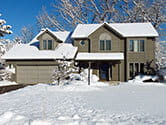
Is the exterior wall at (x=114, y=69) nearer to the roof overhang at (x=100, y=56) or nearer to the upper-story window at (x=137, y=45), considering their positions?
A: the roof overhang at (x=100, y=56)

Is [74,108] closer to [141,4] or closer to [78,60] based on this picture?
[78,60]

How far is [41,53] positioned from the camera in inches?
770

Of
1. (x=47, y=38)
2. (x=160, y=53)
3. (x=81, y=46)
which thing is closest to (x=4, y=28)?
(x=47, y=38)

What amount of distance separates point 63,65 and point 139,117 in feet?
33.1

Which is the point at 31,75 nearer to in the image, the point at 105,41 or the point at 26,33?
the point at 105,41

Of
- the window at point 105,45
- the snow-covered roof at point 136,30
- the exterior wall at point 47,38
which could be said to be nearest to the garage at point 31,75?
the exterior wall at point 47,38

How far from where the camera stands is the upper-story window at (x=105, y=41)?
2038 centimetres

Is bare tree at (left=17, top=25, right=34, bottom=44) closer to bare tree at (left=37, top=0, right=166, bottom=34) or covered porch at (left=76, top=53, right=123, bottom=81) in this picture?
bare tree at (left=37, top=0, right=166, bottom=34)

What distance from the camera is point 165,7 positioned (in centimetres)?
2797

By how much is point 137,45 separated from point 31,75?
11685 mm

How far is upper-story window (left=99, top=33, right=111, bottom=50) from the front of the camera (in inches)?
802

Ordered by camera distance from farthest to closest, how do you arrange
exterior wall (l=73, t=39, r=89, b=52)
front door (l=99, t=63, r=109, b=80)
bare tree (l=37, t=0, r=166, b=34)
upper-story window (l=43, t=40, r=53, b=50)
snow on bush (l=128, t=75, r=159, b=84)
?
bare tree (l=37, t=0, r=166, b=34)
exterior wall (l=73, t=39, r=89, b=52)
upper-story window (l=43, t=40, r=53, b=50)
front door (l=99, t=63, r=109, b=80)
snow on bush (l=128, t=75, r=159, b=84)

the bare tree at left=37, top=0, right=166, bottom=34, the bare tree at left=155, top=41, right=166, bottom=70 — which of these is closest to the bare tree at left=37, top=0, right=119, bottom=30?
the bare tree at left=37, top=0, right=166, bottom=34

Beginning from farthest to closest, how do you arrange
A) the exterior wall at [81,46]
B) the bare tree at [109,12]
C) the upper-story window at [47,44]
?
the bare tree at [109,12], the exterior wall at [81,46], the upper-story window at [47,44]
